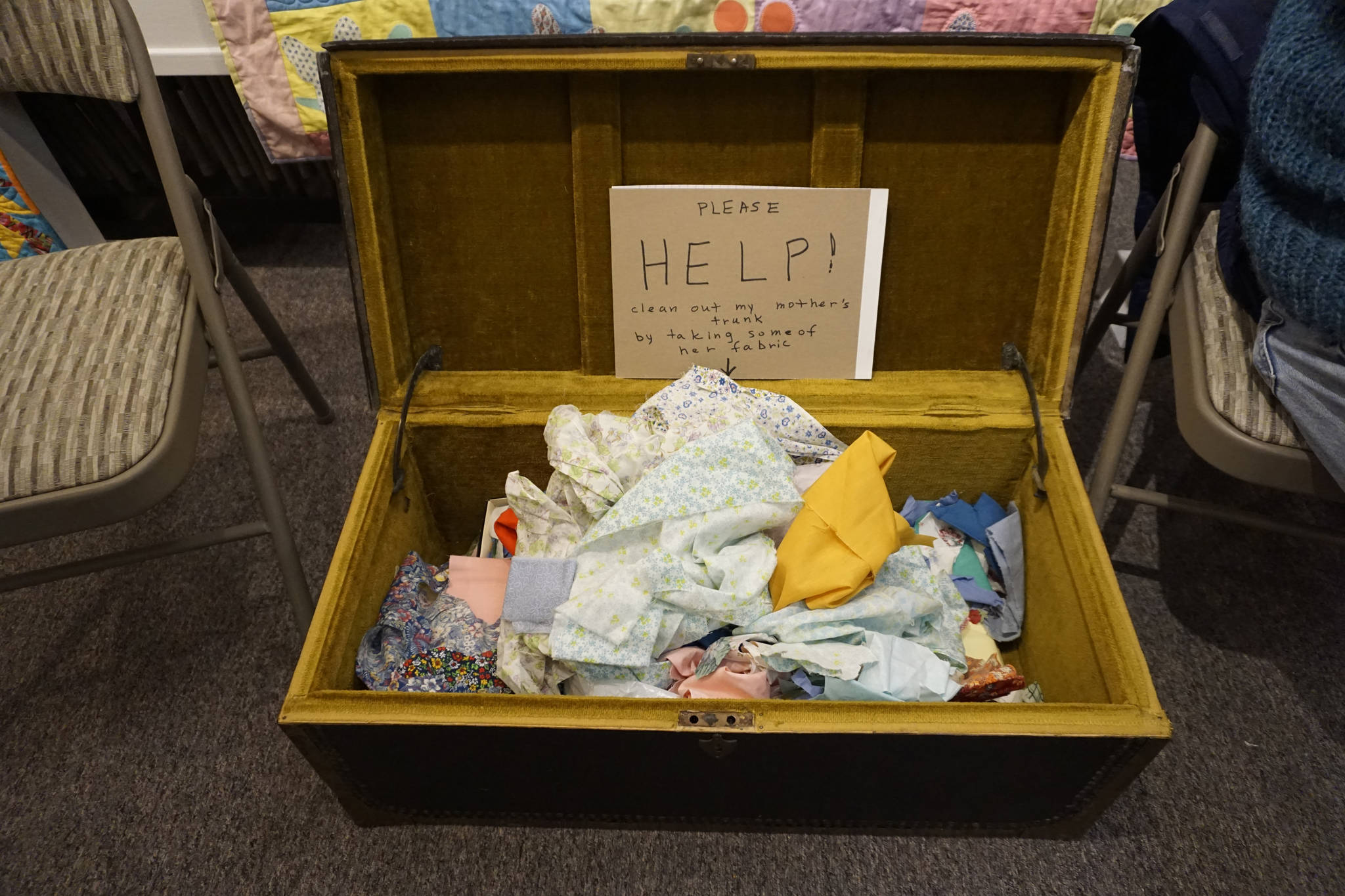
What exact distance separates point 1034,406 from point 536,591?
0.62m

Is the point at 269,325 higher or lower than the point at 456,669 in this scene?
higher

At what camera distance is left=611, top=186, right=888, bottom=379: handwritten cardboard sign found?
0.92 meters

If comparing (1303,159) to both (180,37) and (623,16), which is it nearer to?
(623,16)

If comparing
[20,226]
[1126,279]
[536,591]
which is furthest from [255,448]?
[1126,279]

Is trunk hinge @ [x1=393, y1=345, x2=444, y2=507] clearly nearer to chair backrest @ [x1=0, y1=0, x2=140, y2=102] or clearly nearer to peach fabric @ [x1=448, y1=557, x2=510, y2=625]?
peach fabric @ [x1=448, y1=557, x2=510, y2=625]

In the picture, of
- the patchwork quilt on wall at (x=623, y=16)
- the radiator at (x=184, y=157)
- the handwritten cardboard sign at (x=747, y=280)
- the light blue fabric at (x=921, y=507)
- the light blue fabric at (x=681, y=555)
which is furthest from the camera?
the radiator at (x=184, y=157)

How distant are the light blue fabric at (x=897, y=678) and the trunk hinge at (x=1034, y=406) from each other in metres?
0.28

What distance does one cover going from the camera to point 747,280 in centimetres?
97

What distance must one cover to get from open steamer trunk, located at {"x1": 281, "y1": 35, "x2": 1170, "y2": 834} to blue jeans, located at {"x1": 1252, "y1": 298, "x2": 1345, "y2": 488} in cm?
18

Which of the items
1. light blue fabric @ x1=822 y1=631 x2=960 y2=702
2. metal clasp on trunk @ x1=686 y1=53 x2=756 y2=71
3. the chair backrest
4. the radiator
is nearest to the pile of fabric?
light blue fabric @ x1=822 y1=631 x2=960 y2=702

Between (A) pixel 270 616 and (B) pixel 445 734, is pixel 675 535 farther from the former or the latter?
(A) pixel 270 616

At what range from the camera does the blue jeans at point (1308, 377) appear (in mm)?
768

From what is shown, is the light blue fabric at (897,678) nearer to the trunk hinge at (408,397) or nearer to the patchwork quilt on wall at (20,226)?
the trunk hinge at (408,397)

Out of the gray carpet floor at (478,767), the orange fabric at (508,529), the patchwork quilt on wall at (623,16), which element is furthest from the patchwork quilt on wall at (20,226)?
the orange fabric at (508,529)
